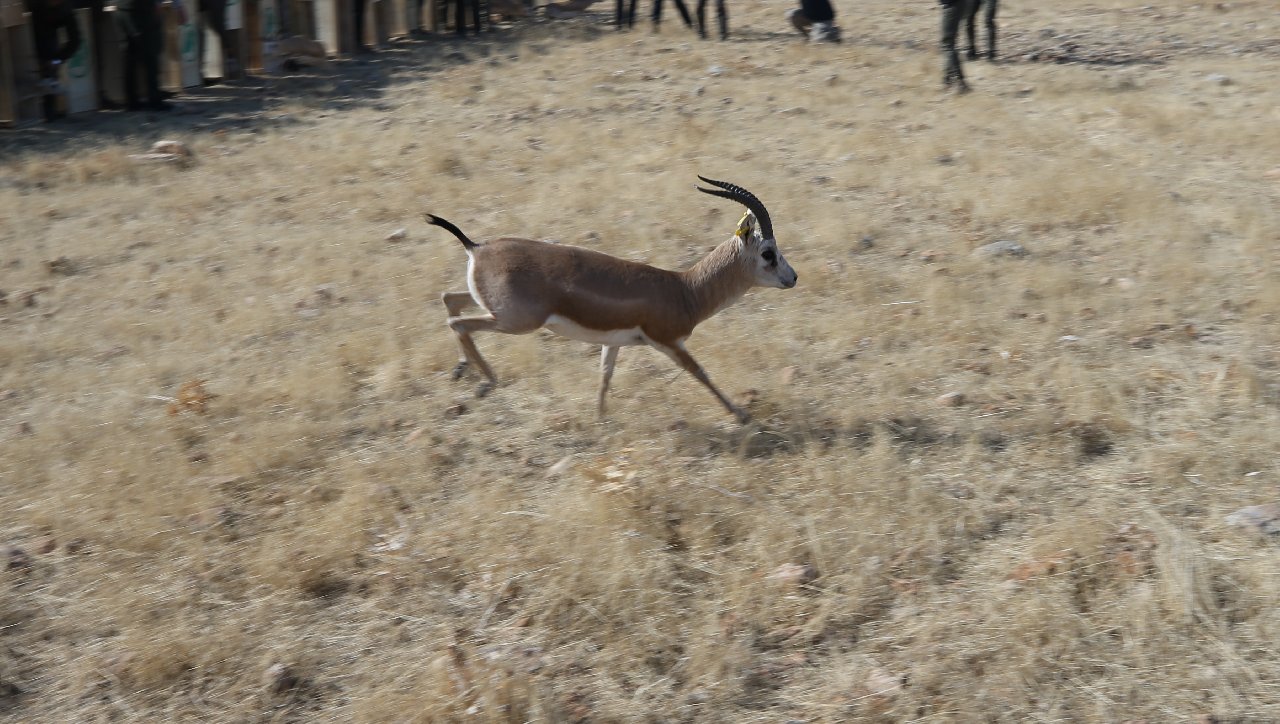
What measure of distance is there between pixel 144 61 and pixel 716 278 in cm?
949

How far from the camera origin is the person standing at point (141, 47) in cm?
1320

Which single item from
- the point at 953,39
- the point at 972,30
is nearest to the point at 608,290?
the point at 953,39

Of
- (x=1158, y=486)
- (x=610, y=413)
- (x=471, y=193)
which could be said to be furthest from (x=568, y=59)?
(x=1158, y=486)

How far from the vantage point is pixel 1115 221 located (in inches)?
352

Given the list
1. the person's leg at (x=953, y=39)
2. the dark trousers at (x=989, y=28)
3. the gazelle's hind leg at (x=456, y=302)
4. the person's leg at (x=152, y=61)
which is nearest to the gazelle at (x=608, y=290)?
the gazelle's hind leg at (x=456, y=302)

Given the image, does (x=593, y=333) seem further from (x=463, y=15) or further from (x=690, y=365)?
(x=463, y=15)

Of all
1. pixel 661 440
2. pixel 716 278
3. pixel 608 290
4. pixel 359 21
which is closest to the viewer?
pixel 608 290

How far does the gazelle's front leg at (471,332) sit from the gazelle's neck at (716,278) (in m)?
1.02

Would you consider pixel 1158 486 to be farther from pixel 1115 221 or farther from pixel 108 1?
pixel 108 1

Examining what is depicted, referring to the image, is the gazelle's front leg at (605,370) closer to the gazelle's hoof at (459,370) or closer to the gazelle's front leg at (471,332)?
the gazelle's front leg at (471,332)

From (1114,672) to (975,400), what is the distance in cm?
233

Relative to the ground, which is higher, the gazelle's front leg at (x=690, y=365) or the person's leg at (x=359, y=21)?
the person's leg at (x=359, y=21)

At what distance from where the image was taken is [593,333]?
593 centimetres

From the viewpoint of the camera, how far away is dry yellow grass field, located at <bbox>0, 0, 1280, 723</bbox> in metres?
4.29
